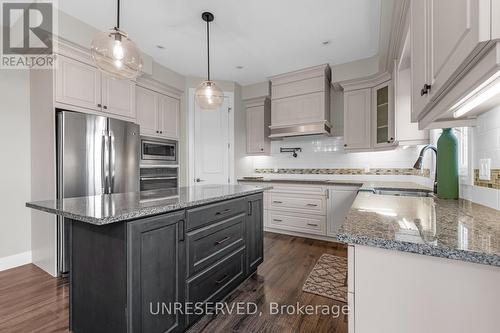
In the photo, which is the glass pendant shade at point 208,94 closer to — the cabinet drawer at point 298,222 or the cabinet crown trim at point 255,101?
the cabinet crown trim at point 255,101

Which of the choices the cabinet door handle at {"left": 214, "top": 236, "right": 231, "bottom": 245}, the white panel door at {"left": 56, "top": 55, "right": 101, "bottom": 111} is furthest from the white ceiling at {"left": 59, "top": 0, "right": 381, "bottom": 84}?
the cabinet door handle at {"left": 214, "top": 236, "right": 231, "bottom": 245}

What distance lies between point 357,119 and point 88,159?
3.58 meters

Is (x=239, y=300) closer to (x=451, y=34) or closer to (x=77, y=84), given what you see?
(x=451, y=34)

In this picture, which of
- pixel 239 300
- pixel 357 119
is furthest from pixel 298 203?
pixel 239 300

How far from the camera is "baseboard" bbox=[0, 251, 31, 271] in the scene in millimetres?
2563

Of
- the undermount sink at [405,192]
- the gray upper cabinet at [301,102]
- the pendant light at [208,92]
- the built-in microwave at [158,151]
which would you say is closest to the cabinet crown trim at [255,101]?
the gray upper cabinet at [301,102]

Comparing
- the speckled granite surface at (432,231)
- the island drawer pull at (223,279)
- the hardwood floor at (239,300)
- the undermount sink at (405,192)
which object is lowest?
the hardwood floor at (239,300)

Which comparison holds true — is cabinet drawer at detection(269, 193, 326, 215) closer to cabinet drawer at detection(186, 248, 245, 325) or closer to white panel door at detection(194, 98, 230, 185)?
white panel door at detection(194, 98, 230, 185)

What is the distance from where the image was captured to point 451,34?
0.76 m

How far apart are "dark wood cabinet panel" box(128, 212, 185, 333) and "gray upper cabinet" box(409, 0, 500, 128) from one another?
1.47 m

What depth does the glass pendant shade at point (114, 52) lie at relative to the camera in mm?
1614

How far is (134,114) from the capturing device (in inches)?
124

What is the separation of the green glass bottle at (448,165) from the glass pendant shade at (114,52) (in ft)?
7.84

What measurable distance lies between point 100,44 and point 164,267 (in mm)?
1600
